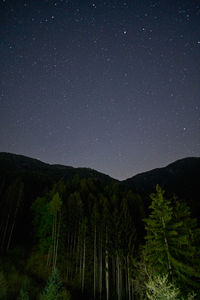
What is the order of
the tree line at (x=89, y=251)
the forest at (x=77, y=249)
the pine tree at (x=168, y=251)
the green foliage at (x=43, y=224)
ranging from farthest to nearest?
the green foliage at (x=43, y=224) < the tree line at (x=89, y=251) < the forest at (x=77, y=249) < the pine tree at (x=168, y=251)

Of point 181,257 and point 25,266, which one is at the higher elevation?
point 181,257

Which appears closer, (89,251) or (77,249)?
(89,251)

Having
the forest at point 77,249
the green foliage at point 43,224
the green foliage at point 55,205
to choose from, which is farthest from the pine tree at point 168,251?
the green foliage at point 43,224

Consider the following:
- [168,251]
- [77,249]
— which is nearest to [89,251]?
[77,249]

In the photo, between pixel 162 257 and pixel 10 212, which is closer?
pixel 162 257

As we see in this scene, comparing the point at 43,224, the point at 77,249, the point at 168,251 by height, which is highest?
the point at 168,251

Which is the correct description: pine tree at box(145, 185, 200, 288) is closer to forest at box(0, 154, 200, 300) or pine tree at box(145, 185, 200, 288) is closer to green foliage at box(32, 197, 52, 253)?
forest at box(0, 154, 200, 300)

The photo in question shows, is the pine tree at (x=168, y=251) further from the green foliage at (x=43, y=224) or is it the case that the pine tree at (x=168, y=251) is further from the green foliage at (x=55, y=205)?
the green foliage at (x=43, y=224)

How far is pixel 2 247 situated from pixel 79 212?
17178 mm

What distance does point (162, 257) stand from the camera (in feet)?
46.1

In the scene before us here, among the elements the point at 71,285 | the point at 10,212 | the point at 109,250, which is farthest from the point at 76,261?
the point at 10,212

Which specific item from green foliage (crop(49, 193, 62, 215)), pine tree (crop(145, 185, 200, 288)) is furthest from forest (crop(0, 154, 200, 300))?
pine tree (crop(145, 185, 200, 288))

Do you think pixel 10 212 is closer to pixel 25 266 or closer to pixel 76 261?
pixel 25 266

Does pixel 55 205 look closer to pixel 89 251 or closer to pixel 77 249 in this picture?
pixel 77 249
